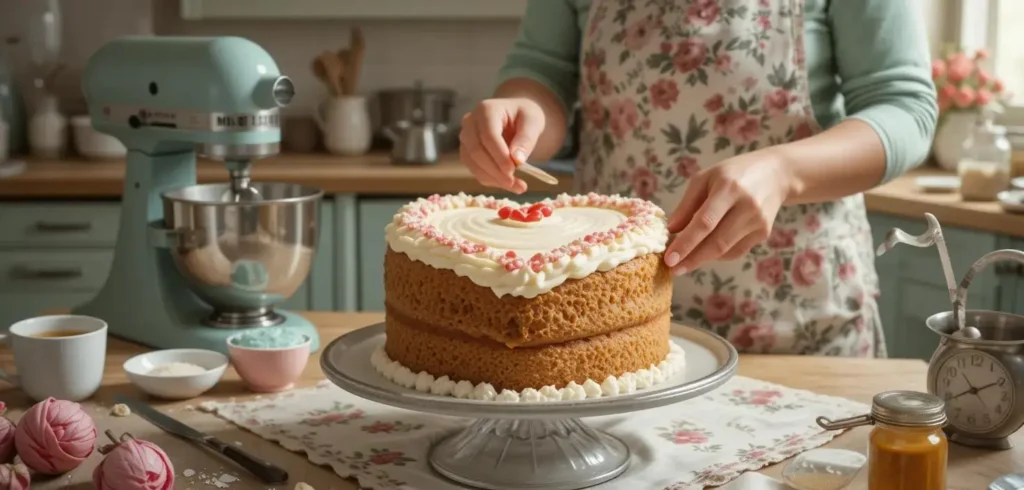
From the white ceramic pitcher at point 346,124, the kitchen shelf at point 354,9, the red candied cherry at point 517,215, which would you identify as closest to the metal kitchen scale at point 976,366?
the red candied cherry at point 517,215

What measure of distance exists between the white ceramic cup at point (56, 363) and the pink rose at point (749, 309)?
87 centimetres

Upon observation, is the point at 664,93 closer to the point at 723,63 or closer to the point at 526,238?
the point at 723,63

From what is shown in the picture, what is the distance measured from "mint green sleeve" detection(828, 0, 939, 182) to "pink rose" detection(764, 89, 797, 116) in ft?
0.31

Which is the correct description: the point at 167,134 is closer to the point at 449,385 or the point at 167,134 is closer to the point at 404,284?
the point at 404,284

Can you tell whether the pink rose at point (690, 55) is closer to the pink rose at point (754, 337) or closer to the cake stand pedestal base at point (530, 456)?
the pink rose at point (754, 337)

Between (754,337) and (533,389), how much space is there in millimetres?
663

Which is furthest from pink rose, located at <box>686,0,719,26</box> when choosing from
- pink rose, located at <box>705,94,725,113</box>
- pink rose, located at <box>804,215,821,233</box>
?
pink rose, located at <box>804,215,821,233</box>

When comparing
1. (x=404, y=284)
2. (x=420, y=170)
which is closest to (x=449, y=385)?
(x=404, y=284)

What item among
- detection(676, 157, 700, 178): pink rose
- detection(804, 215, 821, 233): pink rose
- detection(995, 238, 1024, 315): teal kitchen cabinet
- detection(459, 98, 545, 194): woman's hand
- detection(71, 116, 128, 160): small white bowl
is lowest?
detection(995, 238, 1024, 315): teal kitchen cabinet

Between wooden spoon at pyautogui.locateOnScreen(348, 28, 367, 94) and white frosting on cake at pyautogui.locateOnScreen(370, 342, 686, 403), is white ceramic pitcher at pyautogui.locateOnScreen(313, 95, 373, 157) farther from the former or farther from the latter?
white frosting on cake at pyautogui.locateOnScreen(370, 342, 686, 403)

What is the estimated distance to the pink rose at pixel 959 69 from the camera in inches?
119

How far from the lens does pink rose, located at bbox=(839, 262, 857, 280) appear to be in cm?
173

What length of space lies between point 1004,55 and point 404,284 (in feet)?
8.63

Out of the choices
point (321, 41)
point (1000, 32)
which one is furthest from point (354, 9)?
point (1000, 32)
